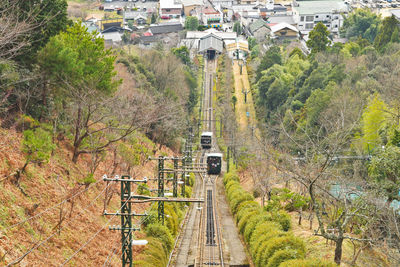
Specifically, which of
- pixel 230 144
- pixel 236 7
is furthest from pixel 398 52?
pixel 236 7

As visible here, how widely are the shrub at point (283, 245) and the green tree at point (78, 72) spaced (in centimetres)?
1103

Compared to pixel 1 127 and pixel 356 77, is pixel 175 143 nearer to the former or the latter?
pixel 356 77

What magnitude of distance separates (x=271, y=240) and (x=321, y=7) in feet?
352

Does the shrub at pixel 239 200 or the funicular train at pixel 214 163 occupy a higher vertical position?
the funicular train at pixel 214 163

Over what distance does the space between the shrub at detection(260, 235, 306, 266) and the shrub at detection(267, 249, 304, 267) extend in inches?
15.6

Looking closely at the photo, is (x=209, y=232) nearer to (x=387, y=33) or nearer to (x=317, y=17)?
(x=387, y=33)

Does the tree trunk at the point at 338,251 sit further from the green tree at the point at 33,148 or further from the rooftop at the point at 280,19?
the rooftop at the point at 280,19

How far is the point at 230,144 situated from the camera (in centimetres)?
5541

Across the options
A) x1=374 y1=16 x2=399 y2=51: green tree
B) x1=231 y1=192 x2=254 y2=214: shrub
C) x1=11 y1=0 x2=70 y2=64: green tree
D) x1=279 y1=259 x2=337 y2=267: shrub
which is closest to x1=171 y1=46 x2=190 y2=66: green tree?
x1=374 y1=16 x2=399 y2=51: green tree

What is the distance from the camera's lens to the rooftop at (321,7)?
11808 centimetres

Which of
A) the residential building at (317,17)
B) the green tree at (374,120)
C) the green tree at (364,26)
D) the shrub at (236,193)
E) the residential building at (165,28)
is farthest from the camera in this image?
the residential building at (317,17)

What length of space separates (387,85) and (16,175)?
39776 millimetres

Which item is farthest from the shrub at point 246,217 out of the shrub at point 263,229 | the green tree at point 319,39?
the green tree at point 319,39

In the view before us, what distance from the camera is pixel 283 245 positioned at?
71.5ft
